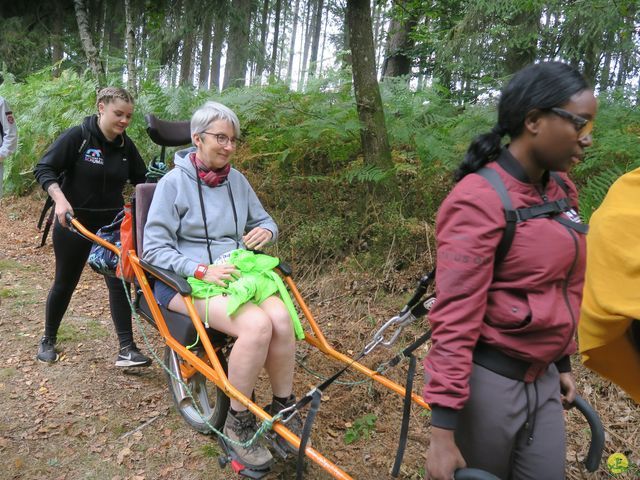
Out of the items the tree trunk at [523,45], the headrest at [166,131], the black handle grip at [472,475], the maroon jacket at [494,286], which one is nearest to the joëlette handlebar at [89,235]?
the headrest at [166,131]

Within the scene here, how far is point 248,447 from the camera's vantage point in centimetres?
287

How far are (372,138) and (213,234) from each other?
2641mm

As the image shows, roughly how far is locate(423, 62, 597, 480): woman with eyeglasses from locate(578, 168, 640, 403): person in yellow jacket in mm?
78

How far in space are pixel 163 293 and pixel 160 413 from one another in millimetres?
1176

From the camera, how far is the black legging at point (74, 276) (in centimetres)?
424

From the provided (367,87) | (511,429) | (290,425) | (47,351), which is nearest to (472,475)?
(511,429)

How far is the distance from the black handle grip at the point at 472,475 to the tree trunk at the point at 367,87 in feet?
13.3

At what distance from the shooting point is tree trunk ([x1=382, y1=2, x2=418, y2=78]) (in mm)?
11352

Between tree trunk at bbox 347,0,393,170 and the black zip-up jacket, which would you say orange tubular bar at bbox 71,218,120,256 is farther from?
tree trunk at bbox 347,0,393,170

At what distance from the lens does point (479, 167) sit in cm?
172

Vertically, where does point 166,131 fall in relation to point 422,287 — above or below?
above

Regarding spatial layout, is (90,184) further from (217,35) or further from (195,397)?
(217,35)

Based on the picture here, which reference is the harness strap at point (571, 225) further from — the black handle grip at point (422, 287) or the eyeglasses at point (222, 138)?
the eyeglasses at point (222, 138)

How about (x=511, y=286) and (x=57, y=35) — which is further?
(x=57, y=35)
